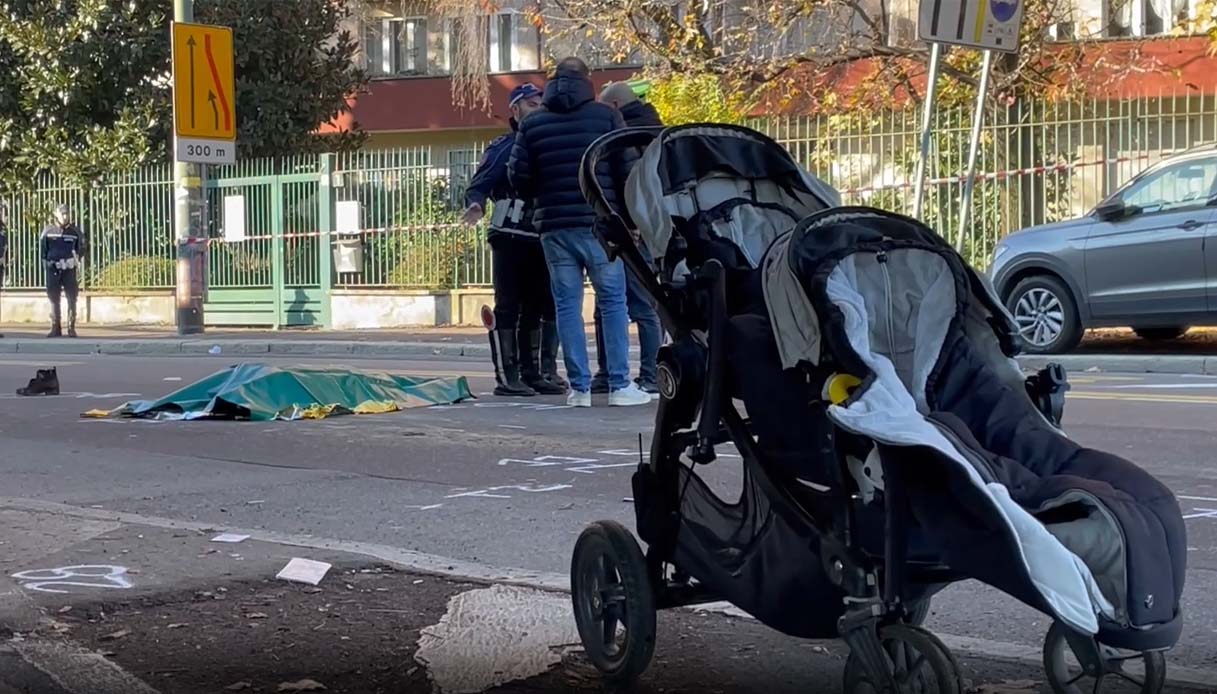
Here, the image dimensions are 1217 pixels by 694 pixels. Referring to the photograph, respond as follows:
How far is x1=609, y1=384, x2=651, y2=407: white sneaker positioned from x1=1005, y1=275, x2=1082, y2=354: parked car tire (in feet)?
17.5

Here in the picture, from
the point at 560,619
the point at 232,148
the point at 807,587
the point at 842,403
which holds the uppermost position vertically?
the point at 232,148

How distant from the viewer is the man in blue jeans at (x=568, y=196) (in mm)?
9766

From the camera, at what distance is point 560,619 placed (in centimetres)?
514

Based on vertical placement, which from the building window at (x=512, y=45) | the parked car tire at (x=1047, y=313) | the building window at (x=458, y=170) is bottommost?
the parked car tire at (x=1047, y=313)

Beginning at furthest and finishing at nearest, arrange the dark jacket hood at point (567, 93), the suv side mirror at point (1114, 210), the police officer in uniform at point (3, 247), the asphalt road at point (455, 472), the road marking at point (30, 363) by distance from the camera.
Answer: the police officer in uniform at point (3, 247), the road marking at point (30, 363), the suv side mirror at point (1114, 210), the dark jacket hood at point (567, 93), the asphalt road at point (455, 472)

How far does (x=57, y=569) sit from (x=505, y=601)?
1766 millimetres

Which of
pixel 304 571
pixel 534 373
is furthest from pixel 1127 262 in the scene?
pixel 304 571

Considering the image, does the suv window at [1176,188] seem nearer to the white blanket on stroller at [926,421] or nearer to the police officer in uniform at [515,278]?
the police officer in uniform at [515,278]

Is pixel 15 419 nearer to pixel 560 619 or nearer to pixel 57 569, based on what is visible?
pixel 57 569

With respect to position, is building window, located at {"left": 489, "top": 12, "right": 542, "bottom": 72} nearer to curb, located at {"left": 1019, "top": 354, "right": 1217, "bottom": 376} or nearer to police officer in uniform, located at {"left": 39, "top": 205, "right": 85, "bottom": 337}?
police officer in uniform, located at {"left": 39, "top": 205, "right": 85, "bottom": 337}

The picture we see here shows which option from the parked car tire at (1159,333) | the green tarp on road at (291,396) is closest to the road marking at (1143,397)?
the green tarp on road at (291,396)

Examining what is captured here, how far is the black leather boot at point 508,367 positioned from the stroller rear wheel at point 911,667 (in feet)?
25.5

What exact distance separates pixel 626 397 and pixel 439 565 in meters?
4.51

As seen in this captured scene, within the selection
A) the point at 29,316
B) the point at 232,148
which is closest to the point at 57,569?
the point at 232,148
